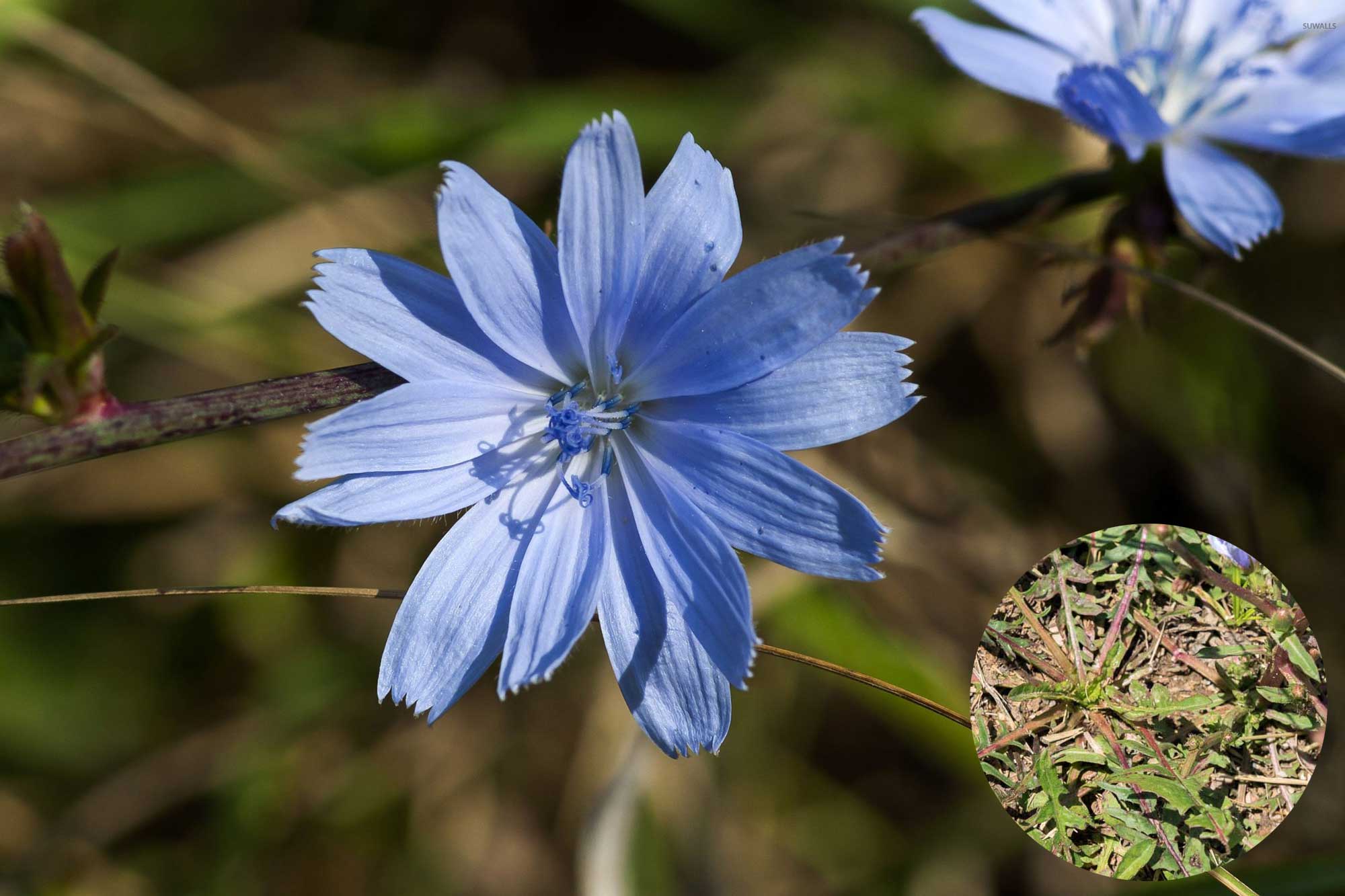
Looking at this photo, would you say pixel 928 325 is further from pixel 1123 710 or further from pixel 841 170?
pixel 1123 710

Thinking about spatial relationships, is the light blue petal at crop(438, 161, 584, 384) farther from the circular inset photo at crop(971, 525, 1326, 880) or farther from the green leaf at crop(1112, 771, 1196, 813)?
the green leaf at crop(1112, 771, 1196, 813)

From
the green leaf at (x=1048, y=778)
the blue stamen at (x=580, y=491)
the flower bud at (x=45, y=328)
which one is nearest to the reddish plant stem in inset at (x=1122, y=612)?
the green leaf at (x=1048, y=778)

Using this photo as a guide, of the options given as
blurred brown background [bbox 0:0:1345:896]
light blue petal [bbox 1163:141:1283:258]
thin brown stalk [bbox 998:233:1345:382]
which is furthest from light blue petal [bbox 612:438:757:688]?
blurred brown background [bbox 0:0:1345:896]

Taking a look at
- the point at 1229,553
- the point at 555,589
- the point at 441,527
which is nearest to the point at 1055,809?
the point at 1229,553

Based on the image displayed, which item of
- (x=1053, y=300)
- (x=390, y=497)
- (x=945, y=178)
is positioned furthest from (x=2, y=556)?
(x=1053, y=300)

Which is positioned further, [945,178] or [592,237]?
[945,178]

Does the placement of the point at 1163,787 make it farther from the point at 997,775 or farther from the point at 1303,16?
the point at 1303,16
